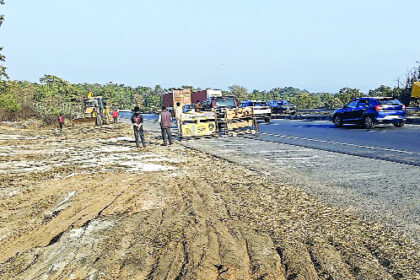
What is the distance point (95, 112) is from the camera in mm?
30734

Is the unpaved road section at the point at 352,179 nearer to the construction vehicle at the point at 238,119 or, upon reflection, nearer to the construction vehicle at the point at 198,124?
the construction vehicle at the point at 198,124

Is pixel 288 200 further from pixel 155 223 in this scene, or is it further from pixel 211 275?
pixel 211 275

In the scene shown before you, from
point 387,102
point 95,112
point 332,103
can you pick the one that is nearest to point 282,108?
point 332,103

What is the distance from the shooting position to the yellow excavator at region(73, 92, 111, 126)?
2964 centimetres

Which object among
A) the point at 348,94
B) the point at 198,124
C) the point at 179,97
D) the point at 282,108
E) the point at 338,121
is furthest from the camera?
the point at 348,94

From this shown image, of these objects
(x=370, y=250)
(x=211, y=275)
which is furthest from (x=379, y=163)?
(x=211, y=275)

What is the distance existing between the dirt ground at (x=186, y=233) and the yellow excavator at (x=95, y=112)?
22403mm

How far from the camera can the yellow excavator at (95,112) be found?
1167 inches

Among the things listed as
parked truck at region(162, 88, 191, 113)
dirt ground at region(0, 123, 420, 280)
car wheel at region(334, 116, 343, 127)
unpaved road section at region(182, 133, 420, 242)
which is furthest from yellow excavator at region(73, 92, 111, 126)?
dirt ground at region(0, 123, 420, 280)

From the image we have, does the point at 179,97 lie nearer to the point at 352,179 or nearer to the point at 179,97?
the point at 179,97

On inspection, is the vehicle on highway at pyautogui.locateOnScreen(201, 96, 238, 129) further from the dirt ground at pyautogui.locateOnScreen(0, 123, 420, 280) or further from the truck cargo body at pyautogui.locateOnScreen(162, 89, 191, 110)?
the dirt ground at pyautogui.locateOnScreen(0, 123, 420, 280)

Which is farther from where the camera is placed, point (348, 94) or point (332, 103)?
point (348, 94)

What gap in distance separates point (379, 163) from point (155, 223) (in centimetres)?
683

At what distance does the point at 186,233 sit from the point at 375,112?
1669cm
